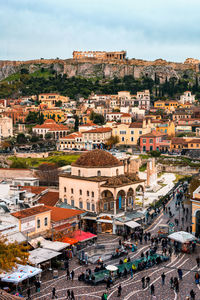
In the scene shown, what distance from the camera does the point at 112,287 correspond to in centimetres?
2203

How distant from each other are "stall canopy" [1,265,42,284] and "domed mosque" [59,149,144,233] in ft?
36.3

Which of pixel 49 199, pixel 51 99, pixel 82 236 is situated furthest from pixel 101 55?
pixel 82 236

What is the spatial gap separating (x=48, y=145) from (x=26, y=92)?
48.4 meters

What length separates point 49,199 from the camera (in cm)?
3759

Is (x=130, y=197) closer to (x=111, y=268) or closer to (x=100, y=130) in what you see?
(x=111, y=268)

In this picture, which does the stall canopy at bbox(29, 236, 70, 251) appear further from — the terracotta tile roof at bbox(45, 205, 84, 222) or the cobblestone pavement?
the terracotta tile roof at bbox(45, 205, 84, 222)

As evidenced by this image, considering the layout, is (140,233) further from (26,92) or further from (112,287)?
(26,92)

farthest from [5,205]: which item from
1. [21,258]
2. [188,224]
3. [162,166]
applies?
[162,166]

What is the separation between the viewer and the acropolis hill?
473ft

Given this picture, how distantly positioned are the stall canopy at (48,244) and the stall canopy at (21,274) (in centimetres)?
360

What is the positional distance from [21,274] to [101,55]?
480ft

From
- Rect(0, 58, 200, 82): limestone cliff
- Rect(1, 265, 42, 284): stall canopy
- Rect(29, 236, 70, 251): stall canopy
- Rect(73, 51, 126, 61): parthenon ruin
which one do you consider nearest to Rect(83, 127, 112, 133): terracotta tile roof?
Rect(29, 236, 70, 251): stall canopy

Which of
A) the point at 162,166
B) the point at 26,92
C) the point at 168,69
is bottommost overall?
the point at 162,166

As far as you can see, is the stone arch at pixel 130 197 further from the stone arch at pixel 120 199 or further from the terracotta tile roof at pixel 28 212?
the terracotta tile roof at pixel 28 212
